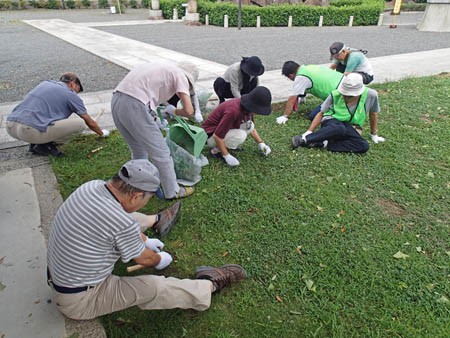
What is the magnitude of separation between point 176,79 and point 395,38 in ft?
49.5

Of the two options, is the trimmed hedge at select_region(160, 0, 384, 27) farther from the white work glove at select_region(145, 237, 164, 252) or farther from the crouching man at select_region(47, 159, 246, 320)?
the crouching man at select_region(47, 159, 246, 320)

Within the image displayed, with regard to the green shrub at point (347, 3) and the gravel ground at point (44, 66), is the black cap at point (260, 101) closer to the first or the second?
the gravel ground at point (44, 66)

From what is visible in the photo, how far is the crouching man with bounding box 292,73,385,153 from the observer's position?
445 cm

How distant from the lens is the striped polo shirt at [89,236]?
1829mm

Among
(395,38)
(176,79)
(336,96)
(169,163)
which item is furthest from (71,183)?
(395,38)

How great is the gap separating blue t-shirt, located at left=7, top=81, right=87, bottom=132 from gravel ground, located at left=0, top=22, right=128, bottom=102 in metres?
2.99

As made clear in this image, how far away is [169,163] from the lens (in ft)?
10.7

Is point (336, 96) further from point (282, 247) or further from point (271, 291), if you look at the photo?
point (271, 291)

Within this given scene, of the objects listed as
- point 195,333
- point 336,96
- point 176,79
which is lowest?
point 195,333

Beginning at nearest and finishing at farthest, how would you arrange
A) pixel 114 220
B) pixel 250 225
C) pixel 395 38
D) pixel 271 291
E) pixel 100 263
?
pixel 114 220 < pixel 100 263 < pixel 271 291 < pixel 250 225 < pixel 395 38

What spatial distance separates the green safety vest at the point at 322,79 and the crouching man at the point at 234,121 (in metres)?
1.69

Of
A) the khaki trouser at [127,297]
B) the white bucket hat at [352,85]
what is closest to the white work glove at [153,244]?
the khaki trouser at [127,297]

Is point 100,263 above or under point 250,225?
above

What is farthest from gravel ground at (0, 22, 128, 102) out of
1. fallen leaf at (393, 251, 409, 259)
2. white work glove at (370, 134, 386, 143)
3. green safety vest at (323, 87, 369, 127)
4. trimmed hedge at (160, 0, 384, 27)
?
trimmed hedge at (160, 0, 384, 27)
